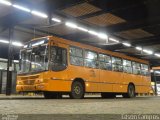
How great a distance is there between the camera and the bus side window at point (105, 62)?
592 inches

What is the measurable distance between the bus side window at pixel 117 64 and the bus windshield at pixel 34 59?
541cm

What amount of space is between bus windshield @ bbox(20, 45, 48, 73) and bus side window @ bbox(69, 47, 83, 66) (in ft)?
4.55

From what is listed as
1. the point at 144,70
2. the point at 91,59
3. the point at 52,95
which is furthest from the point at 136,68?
the point at 52,95

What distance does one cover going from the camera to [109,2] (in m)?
14.9

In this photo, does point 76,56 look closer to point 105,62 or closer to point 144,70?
point 105,62

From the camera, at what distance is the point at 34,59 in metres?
12.5

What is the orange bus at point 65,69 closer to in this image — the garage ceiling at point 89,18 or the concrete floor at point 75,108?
the garage ceiling at point 89,18

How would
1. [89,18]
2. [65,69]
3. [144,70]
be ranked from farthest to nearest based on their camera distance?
[144,70] → [89,18] → [65,69]

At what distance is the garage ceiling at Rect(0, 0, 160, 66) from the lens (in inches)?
→ 576

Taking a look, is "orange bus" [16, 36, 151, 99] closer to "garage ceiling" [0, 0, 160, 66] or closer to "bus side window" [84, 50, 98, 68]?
"bus side window" [84, 50, 98, 68]

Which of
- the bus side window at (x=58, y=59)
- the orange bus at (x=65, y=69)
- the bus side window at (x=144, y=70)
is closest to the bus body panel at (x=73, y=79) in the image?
the orange bus at (x=65, y=69)

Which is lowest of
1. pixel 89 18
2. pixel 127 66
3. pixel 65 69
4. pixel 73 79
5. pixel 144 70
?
pixel 73 79

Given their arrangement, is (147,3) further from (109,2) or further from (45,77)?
(45,77)

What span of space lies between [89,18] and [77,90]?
6.07 m
